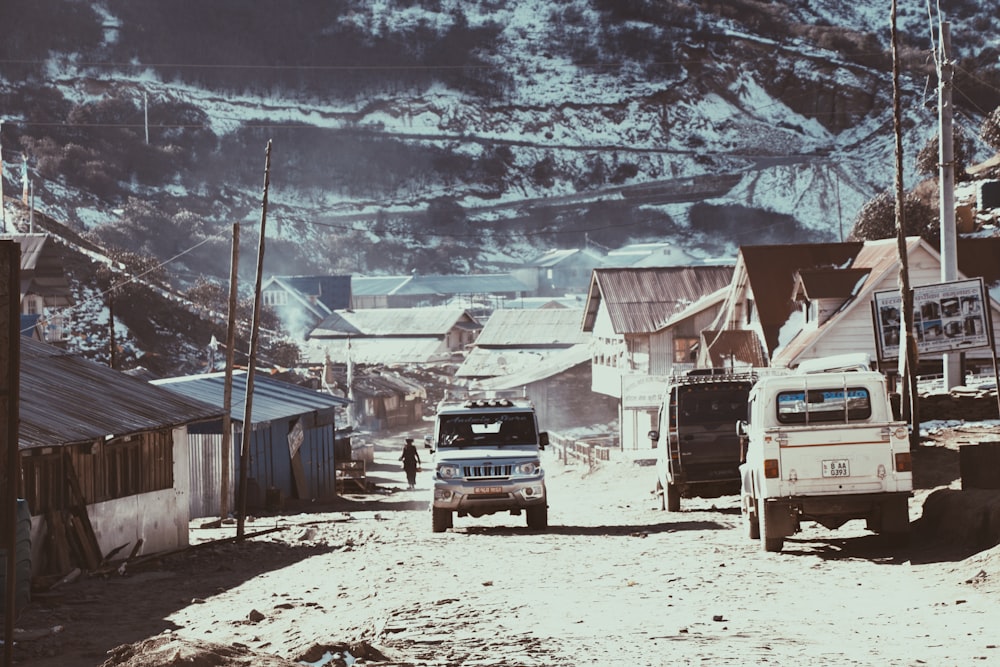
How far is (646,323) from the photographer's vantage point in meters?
67.1

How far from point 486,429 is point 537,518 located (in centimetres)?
208

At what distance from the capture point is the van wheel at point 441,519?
2442 cm

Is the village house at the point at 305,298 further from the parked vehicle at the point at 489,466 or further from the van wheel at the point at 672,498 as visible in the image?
the parked vehicle at the point at 489,466

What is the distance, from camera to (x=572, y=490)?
142 feet

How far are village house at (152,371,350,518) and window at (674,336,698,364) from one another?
24966 millimetres

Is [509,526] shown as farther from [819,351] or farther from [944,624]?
[819,351]

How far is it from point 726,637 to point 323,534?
1556 cm

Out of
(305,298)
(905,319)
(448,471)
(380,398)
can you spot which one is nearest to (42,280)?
(380,398)

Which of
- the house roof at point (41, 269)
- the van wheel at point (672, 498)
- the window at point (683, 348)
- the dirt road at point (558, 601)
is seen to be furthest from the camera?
the window at point (683, 348)

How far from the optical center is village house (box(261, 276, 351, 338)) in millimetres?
139875

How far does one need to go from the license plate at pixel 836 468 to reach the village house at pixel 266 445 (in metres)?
17.7

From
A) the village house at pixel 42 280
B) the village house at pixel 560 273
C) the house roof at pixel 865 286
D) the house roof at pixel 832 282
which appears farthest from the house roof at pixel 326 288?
the house roof at pixel 832 282

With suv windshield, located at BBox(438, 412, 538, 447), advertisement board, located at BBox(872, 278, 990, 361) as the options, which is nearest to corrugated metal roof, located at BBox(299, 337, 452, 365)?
advertisement board, located at BBox(872, 278, 990, 361)

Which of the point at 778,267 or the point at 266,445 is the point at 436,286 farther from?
the point at 266,445
